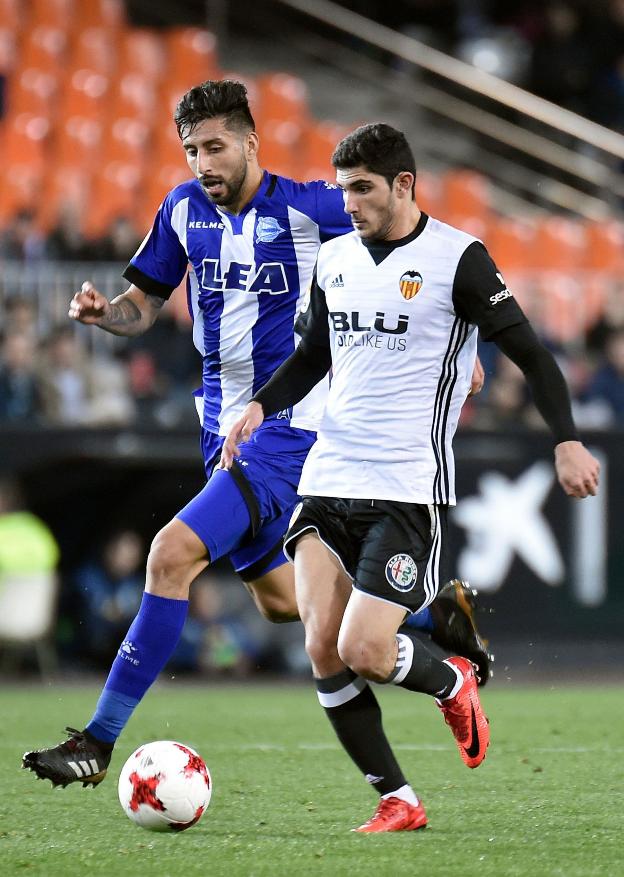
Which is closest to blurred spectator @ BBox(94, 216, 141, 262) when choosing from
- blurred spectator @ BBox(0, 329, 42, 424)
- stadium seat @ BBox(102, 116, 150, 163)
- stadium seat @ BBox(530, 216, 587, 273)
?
blurred spectator @ BBox(0, 329, 42, 424)

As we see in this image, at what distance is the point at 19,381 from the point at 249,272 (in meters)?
5.39

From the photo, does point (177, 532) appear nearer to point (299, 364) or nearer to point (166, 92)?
point (299, 364)

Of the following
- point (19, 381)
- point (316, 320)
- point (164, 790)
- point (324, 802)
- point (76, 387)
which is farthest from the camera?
point (76, 387)

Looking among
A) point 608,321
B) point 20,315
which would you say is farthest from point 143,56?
point 608,321

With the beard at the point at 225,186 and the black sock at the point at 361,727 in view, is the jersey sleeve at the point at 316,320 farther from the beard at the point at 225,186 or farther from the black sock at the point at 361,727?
the black sock at the point at 361,727

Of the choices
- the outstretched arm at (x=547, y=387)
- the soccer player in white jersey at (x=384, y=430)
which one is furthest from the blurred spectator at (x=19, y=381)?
the outstretched arm at (x=547, y=387)

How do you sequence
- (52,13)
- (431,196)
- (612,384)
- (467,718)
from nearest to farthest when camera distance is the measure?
(467,718) < (612,384) < (431,196) < (52,13)

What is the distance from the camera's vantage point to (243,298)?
573 cm

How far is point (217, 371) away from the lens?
19.0 ft

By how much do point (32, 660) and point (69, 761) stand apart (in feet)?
22.7

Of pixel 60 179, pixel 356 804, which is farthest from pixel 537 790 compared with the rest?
pixel 60 179

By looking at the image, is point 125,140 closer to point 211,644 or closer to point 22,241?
point 22,241

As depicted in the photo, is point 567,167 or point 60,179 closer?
point 60,179

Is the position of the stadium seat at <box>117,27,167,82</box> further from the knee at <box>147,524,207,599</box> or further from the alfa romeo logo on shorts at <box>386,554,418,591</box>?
the alfa romeo logo on shorts at <box>386,554,418,591</box>
